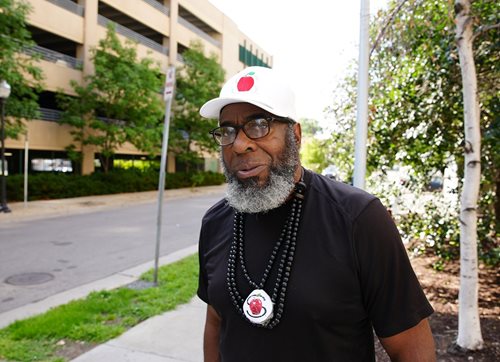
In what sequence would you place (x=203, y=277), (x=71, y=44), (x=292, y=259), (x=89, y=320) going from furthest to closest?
(x=71, y=44)
(x=89, y=320)
(x=203, y=277)
(x=292, y=259)

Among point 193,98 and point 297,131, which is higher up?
point 193,98

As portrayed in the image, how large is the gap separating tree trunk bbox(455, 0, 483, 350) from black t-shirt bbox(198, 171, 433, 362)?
7.75 feet

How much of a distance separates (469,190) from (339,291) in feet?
8.59

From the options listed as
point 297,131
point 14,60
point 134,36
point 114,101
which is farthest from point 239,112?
point 134,36

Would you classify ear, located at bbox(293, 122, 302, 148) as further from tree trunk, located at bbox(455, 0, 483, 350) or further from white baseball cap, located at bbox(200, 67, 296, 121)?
tree trunk, located at bbox(455, 0, 483, 350)

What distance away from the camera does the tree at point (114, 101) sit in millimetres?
19297

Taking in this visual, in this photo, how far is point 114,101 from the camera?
20.0 meters

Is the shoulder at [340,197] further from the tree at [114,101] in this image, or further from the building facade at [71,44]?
the tree at [114,101]

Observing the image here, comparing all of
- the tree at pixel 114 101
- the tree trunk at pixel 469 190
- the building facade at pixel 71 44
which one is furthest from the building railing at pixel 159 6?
the tree trunk at pixel 469 190

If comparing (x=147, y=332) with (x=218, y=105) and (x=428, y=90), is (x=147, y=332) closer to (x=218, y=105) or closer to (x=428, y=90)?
(x=218, y=105)

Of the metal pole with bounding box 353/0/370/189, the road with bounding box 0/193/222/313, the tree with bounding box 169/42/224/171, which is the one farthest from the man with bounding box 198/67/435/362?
the tree with bounding box 169/42/224/171

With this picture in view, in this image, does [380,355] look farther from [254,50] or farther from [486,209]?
[254,50]

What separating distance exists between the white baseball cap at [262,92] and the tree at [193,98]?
23.7 meters

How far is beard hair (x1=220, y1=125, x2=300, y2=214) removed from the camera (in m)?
1.65
